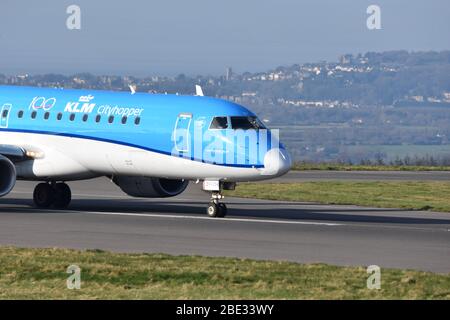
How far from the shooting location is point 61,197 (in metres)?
39.7

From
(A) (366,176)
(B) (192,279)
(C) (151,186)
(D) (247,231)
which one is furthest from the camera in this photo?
(A) (366,176)

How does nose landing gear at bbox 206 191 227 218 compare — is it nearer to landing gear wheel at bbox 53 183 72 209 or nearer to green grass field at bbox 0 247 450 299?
landing gear wheel at bbox 53 183 72 209

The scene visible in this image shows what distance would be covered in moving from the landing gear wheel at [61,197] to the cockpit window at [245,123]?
6355mm

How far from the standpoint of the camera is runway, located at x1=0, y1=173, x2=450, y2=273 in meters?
27.6

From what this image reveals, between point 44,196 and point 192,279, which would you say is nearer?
point 192,279

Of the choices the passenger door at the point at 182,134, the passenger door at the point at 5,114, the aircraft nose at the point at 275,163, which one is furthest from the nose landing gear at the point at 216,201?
the passenger door at the point at 5,114

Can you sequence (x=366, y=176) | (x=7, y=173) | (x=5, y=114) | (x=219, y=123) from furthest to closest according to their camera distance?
(x=366, y=176), (x=5, y=114), (x=7, y=173), (x=219, y=123)

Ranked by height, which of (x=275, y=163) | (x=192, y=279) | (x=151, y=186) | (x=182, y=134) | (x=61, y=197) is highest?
(x=182, y=134)

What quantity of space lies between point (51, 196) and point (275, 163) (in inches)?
312

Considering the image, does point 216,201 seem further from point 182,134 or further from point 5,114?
point 5,114

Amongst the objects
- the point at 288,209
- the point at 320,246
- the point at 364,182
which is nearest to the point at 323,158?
the point at 364,182

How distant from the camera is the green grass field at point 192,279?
21609 mm

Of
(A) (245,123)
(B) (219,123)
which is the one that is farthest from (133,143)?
(A) (245,123)

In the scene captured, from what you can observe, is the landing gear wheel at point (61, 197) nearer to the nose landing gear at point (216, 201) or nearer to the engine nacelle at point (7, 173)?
the engine nacelle at point (7, 173)
